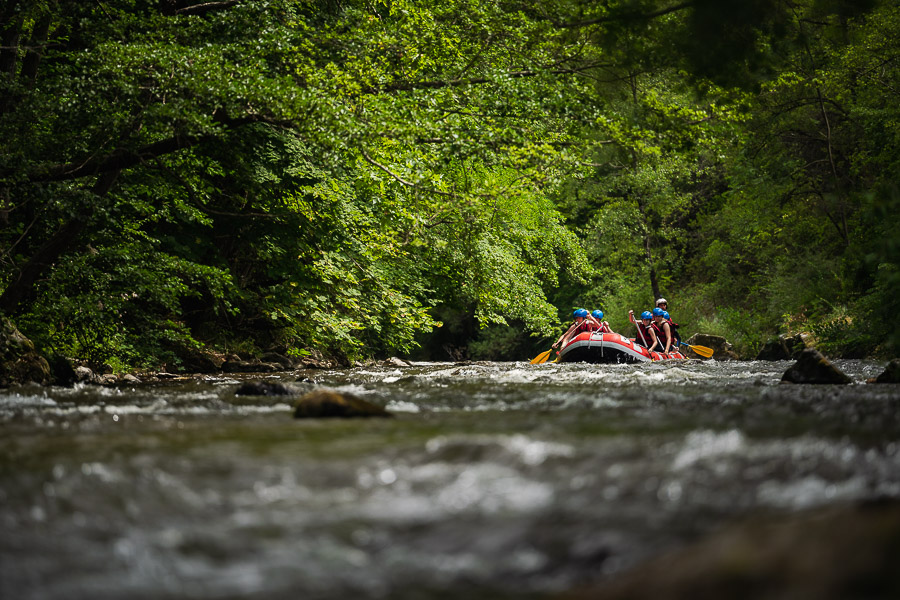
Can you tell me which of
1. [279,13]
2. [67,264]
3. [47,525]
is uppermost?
[279,13]

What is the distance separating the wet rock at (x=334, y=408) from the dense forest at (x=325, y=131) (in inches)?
154

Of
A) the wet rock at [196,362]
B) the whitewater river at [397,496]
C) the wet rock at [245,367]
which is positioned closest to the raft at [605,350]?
the wet rock at [245,367]

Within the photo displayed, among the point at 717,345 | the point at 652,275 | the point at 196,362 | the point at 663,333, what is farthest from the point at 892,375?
the point at 652,275

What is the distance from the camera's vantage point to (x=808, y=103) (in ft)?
62.1

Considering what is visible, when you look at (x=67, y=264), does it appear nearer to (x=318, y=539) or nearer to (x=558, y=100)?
(x=558, y=100)

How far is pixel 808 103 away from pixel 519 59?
11771 millimetres

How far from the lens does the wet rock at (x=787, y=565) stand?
6.02 feet

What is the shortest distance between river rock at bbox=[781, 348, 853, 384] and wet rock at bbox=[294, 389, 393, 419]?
513 centimetres

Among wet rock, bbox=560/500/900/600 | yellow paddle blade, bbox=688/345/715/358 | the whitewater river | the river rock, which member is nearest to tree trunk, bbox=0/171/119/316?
the whitewater river

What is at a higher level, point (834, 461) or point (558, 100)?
point (558, 100)

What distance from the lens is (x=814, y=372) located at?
8031 millimetres

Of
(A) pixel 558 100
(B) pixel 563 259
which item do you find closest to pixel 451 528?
(A) pixel 558 100

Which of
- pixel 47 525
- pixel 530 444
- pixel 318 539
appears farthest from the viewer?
pixel 530 444

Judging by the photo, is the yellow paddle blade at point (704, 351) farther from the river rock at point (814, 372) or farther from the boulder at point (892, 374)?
the boulder at point (892, 374)
